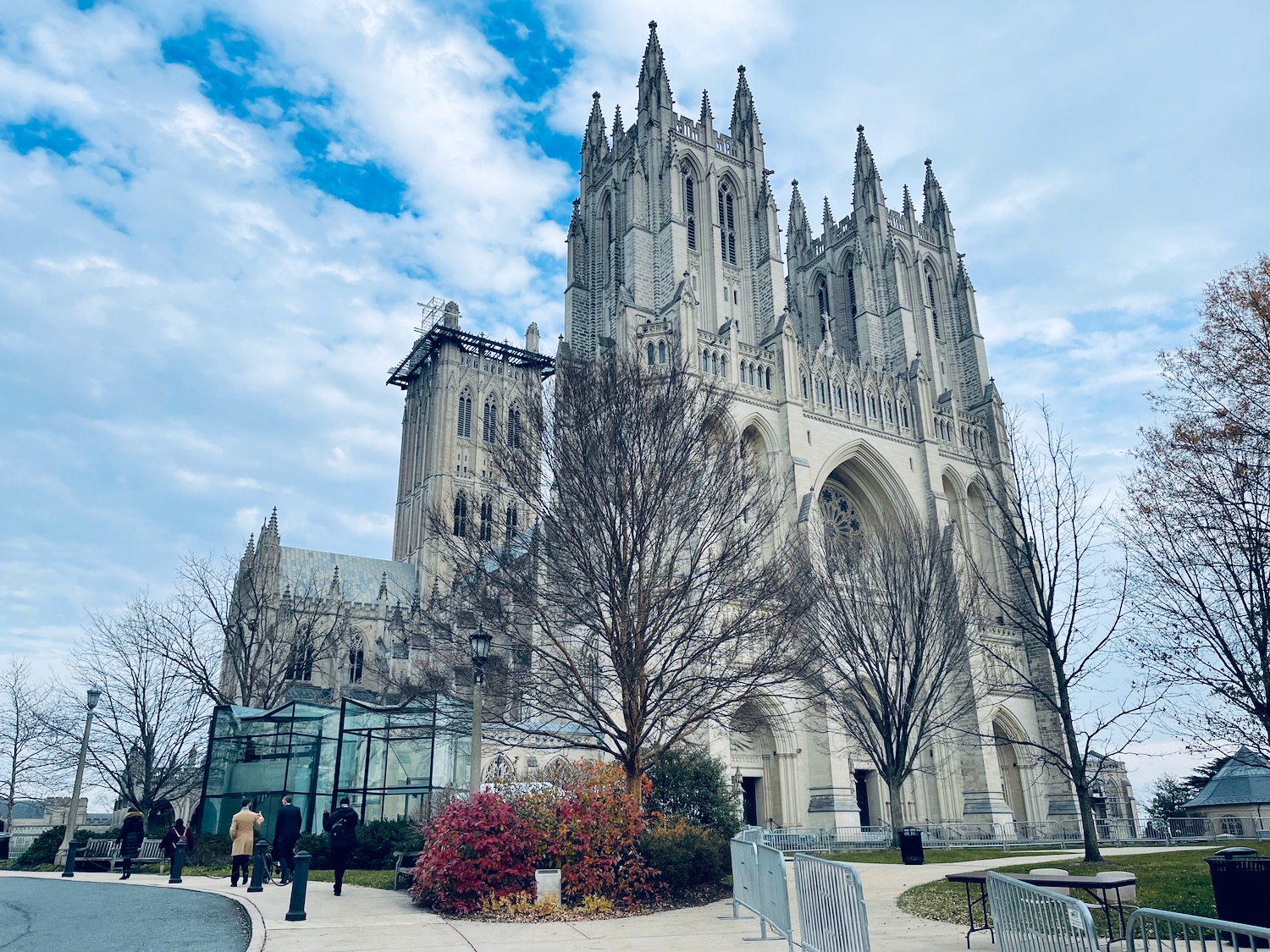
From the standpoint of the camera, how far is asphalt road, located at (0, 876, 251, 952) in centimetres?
879

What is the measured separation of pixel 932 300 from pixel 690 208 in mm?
16808

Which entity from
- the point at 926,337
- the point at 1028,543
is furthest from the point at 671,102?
the point at 1028,543

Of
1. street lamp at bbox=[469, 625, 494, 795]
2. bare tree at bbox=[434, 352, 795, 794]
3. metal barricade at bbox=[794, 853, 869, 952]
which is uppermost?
bare tree at bbox=[434, 352, 795, 794]

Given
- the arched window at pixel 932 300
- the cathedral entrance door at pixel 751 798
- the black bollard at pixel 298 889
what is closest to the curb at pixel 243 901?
the black bollard at pixel 298 889

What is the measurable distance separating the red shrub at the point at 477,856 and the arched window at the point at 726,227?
36.2 m

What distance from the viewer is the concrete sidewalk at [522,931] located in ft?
28.0

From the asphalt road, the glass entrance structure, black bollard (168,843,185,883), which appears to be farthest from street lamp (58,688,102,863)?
black bollard (168,843,185,883)

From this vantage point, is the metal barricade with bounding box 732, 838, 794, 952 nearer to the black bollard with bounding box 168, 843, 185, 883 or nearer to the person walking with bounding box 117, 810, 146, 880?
the black bollard with bounding box 168, 843, 185, 883

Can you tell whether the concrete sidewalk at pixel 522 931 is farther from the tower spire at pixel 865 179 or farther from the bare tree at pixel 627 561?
the tower spire at pixel 865 179

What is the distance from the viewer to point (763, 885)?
8.83m

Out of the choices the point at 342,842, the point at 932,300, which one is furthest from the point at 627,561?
the point at 932,300

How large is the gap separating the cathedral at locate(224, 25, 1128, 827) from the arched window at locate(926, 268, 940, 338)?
0.10 m

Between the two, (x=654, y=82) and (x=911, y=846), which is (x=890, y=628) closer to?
(x=911, y=846)

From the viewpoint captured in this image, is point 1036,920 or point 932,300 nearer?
point 1036,920
